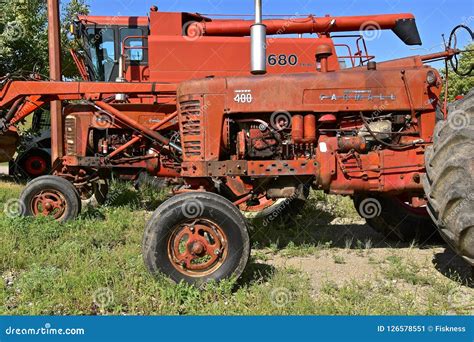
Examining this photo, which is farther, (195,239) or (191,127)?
(191,127)

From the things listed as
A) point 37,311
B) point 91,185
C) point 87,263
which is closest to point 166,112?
point 91,185

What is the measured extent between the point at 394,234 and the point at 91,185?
15.5 ft

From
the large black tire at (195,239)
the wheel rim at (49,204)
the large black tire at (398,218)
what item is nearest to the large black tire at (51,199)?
the wheel rim at (49,204)

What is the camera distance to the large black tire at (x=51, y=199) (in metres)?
6.17
